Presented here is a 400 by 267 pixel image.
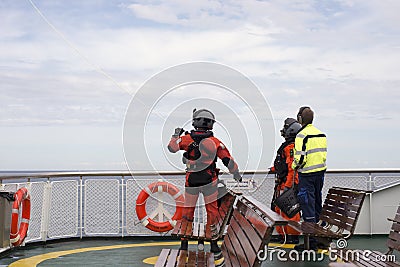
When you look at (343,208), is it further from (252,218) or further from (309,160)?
(252,218)

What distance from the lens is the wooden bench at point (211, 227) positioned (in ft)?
20.6

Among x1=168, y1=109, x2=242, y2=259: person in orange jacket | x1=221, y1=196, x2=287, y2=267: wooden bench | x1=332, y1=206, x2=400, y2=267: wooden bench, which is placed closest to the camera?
x1=221, y1=196, x2=287, y2=267: wooden bench

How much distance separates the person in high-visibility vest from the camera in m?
7.48

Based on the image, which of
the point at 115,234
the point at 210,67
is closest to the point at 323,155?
the point at 210,67

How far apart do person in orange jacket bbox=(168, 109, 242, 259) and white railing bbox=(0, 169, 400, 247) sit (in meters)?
1.88

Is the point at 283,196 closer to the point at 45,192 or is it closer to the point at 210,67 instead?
the point at 210,67

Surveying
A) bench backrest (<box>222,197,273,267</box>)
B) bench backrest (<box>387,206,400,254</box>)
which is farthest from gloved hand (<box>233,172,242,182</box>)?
bench backrest (<box>387,206,400,254</box>)

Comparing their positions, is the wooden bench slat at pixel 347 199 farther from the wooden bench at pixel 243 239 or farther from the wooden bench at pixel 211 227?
the wooden bench at pixel 243 239

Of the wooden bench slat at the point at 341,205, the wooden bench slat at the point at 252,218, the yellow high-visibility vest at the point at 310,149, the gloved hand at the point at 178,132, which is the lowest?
the wooden bench slat at the point at 341,205

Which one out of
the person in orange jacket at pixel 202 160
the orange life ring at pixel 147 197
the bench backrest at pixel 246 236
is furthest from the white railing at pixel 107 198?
the bench backrest at pixel 246 236

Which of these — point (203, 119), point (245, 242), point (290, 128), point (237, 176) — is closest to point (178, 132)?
point (203, 119)

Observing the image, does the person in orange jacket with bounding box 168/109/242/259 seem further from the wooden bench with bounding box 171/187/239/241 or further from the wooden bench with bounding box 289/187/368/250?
the wooden bench with bounding box 289/187/368/250

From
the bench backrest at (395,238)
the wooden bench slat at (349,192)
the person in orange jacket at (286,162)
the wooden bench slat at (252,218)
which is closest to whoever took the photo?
the wooden bench slat at (252,218)

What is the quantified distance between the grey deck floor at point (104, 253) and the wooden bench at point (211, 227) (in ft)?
2.78
